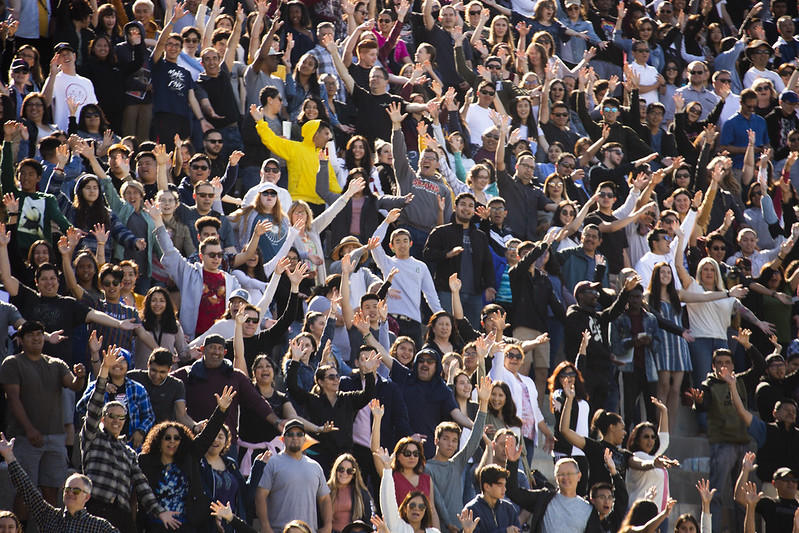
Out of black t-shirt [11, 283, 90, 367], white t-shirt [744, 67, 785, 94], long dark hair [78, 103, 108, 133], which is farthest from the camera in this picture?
white t-shirt [744, 67, 785, 94]

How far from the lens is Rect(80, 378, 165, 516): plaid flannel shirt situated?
868 cm

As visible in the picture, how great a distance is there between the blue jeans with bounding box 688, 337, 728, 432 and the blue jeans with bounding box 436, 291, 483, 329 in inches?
90.1

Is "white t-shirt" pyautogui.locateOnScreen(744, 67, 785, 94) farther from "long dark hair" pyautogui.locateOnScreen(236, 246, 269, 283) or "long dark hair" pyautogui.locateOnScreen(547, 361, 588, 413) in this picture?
"long dark hair" pyautogui.locateOnScreen(236, 246, 269, 283)

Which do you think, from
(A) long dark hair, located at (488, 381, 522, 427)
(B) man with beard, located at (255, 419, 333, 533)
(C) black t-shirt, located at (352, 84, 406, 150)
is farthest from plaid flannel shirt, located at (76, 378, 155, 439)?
(C) black t-shirt, located at (352, 84, 406, 150)

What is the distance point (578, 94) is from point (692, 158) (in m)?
1.71

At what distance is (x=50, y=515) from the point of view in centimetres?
845

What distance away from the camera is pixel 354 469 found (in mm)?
9727

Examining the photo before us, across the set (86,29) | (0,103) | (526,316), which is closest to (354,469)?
(526,316)

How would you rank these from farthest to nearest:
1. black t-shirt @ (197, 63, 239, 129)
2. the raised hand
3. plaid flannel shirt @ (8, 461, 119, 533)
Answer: black t-shirt @ (197, 63, 239, 129)
the raised hand
plaid flannel shirt @ (8, 461, 119, 533)

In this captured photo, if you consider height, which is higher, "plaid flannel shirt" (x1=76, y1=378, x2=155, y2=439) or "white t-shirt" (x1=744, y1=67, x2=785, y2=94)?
"plaid flannel shirt" (x1=76, y1=378, x2=155, y2=439)

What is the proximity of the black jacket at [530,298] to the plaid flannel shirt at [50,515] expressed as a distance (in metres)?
5.31

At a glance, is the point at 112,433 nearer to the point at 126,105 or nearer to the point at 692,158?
the point at 126,105

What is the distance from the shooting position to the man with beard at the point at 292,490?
30.7 feet

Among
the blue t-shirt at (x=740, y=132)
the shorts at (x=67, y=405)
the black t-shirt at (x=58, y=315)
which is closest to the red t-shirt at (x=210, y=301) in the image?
the black t-shirt at (x=58, y=315)
